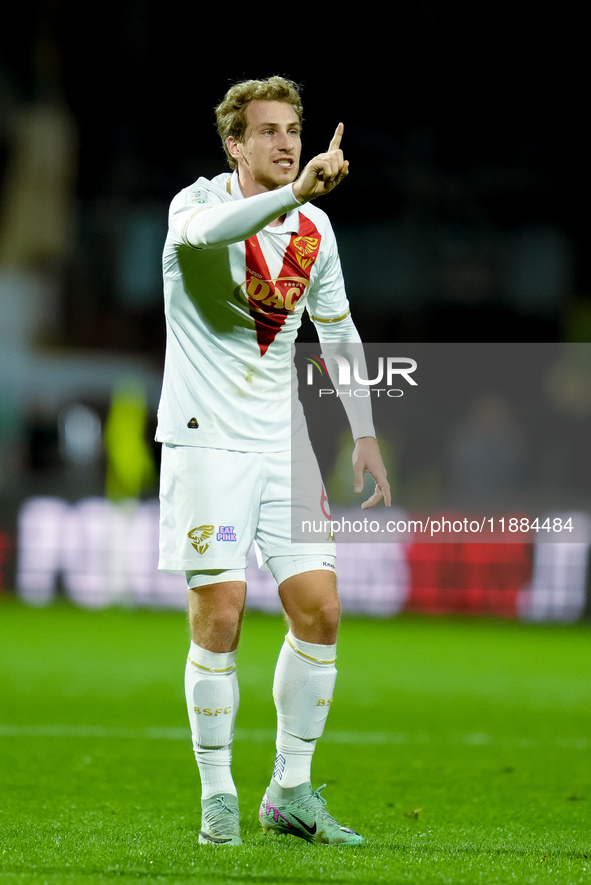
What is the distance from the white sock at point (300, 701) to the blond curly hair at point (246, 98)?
160 centimetres

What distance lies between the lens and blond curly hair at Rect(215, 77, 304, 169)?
3.87 m

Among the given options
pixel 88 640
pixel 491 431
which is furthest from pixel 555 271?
pixel 88 640

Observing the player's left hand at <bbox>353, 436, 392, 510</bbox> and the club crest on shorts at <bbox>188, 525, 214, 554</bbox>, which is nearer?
the club crest on shorts at <bbox>188, 525, 214, 554</bbox>

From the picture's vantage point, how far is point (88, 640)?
33.4 ft

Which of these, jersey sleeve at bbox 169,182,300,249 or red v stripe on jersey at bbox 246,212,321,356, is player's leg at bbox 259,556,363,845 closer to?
red v stripe on jersey at bbox 246,212,321,356

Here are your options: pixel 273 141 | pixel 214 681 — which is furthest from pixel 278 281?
pixel 214 681

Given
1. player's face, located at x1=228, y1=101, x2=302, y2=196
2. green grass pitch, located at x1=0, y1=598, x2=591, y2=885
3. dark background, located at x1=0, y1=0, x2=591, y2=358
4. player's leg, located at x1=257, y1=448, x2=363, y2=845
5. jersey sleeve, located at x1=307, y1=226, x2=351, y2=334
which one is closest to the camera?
green grass pitch, located at x1=0, y1=598, x2=591, y2=885

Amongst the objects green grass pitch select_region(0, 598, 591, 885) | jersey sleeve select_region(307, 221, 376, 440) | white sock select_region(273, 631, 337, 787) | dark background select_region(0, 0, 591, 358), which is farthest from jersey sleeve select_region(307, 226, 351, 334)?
dark background select_region(0, 0, 591, 358)

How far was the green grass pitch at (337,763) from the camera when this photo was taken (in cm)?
356

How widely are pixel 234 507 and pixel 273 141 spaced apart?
1.11 meters

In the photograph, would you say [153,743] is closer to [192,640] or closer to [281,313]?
[192,640]

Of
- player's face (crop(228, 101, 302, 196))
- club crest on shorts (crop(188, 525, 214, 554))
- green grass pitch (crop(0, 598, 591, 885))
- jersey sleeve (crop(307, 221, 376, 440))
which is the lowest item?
green grass pitch (crop(0, 598, 591, 885))

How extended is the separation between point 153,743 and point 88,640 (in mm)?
4390

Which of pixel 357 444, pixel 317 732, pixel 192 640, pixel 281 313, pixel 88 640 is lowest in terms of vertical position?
pixel 88 640
